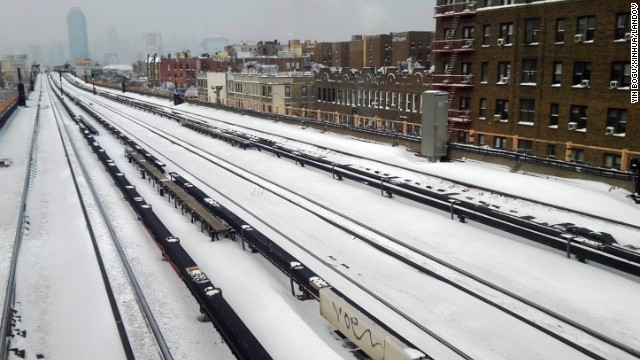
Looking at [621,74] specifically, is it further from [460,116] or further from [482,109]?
[460,116]

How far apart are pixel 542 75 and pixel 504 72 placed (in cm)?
369

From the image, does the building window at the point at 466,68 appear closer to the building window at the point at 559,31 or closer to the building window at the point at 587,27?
the building window at the point at 559,31

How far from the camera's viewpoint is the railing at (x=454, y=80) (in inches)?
1556

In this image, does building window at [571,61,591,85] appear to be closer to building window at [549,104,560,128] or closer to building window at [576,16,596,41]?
building window at [576,16,596,41]

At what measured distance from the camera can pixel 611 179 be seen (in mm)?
16719

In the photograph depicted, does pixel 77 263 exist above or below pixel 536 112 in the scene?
below

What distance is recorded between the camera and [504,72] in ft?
121

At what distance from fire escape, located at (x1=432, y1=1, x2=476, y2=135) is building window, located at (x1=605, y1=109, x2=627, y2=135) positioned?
11.6m

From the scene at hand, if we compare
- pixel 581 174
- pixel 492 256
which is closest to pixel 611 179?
pixel 581 174

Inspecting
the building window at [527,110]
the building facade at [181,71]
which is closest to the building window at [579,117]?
the building window at [527,110]

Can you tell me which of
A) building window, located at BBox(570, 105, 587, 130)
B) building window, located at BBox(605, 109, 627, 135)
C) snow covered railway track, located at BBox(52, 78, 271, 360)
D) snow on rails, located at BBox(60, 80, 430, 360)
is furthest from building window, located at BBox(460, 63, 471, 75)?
snow covered railway track, located at BBox(52, 78, 271, 360)

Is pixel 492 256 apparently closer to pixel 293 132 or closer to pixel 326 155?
pixel 326 155

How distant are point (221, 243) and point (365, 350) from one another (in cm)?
660

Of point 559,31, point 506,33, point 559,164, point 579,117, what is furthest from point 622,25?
point 559,164
